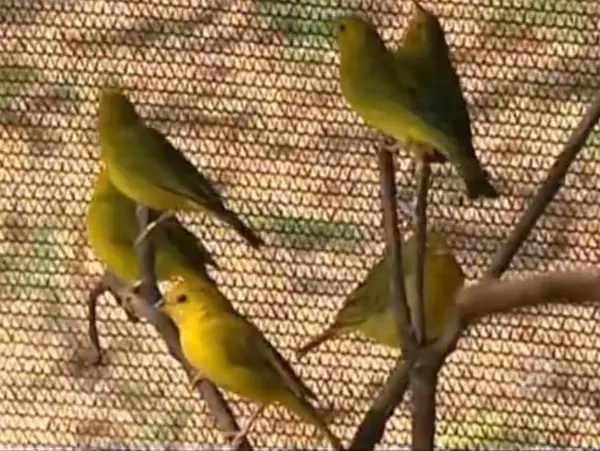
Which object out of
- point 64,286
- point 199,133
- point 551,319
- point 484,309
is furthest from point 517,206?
point 484,309

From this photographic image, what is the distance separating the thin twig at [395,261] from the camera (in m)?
0.63

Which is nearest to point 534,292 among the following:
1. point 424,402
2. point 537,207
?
point 424,402

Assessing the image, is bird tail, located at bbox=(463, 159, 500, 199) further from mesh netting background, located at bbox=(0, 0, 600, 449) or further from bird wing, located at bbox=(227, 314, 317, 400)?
mesh netting background, located at bbox=(0, 0, 600, 449)

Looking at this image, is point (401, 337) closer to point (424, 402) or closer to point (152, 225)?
point (424, 402)

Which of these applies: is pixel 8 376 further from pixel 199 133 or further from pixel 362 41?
pixel 362 41

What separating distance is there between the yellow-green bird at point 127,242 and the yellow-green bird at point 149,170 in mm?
22

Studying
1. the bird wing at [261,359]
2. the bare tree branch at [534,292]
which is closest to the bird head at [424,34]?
the bird wing at [261,359]

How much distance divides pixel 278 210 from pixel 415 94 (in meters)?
0.44

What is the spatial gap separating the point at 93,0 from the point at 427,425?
787 millimetres

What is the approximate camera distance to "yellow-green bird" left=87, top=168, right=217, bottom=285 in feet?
2.97

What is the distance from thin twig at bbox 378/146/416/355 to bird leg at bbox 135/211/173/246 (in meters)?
0.17

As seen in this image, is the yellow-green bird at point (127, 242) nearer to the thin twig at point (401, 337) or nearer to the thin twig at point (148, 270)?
the thin twig at point (148, 270)

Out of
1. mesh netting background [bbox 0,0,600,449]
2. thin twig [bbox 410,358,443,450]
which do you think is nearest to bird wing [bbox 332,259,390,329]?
thin twig [bbox 410,358,443,450]

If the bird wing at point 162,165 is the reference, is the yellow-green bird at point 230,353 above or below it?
below
